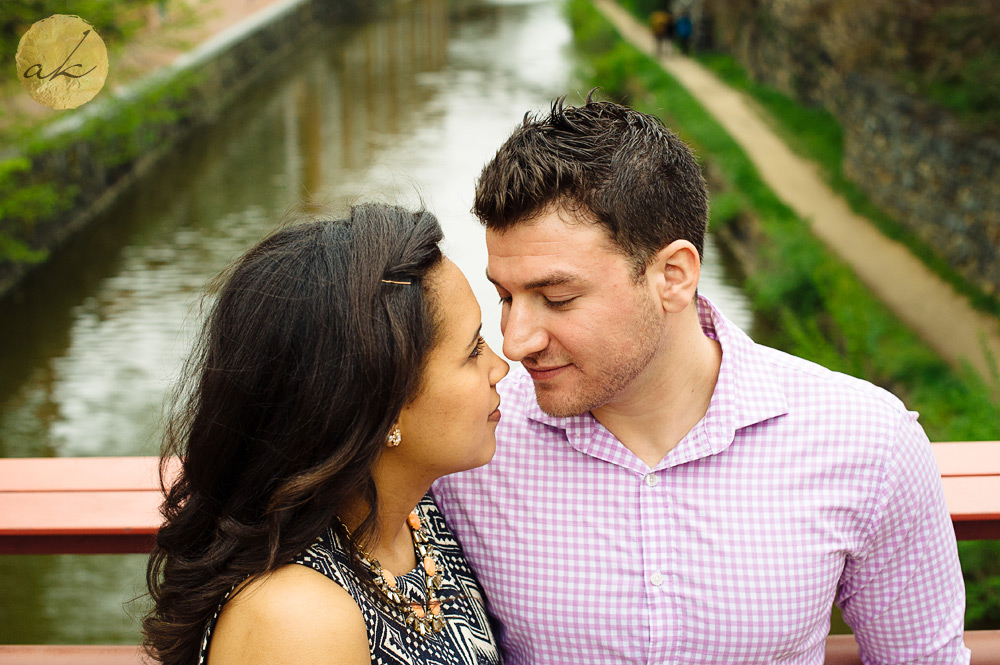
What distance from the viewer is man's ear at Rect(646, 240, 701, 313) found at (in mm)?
1671

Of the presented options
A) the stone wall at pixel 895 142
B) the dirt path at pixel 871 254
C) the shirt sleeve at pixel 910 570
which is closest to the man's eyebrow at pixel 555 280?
the shirt sleeve at pixel 910 570

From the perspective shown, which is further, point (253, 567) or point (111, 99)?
point (111, 99)

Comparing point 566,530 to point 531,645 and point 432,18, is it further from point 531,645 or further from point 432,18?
point 432,18

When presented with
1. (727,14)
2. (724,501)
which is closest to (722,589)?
(724,501)

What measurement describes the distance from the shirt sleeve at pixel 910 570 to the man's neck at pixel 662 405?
1.02ft

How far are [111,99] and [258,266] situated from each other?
7485mm

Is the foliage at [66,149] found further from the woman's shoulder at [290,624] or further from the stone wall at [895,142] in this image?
the stone wall at [895,142]

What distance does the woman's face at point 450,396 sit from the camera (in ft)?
4.70

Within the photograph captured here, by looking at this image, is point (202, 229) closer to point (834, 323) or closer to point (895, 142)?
point (834, 323)

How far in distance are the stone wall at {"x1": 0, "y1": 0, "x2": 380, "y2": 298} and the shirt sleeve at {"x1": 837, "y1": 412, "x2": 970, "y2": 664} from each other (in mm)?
6940

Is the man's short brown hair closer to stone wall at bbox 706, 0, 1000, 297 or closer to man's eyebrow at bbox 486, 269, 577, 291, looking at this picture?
man's eyebrow at bbox 486, 269, 577, 291

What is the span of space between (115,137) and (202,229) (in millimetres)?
1256

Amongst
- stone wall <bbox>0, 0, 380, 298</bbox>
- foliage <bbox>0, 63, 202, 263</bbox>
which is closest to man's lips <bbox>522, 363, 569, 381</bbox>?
foliage <bbox>0, 63, 202, 263</bbox>

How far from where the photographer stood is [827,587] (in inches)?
61.3
